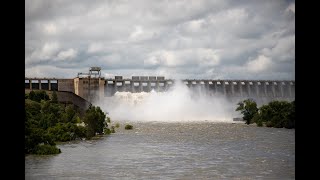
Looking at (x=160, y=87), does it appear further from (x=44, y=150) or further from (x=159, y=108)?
(x=44, y=150)

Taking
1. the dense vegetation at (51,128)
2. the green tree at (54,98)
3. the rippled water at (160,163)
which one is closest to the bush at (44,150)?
the dense vegetation at (51,128)

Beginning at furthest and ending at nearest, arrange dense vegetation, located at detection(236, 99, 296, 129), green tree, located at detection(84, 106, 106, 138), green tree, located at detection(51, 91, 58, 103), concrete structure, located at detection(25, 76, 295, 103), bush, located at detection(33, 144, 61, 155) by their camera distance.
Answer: concrete structure, located at detection(25, 76, 295, 103) → dense vegetation, located at detection(236, 99, 296, 129) → green tree, located at detection(51, 91, 58, 103) → green tree, located at detection(84, 106, 106, 138) → bush, located at detection(33, 144, 61, 155)

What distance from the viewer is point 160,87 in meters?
126

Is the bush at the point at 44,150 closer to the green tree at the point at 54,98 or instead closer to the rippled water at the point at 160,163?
the rippled water at the point at 160,163

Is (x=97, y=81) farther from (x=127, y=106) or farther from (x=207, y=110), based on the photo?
(x=207, y=110)

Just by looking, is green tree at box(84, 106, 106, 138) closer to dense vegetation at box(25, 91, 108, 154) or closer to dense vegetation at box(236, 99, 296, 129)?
dense vegetation at box(25, 91, 108, 154)

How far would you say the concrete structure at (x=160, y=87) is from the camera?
106625mm

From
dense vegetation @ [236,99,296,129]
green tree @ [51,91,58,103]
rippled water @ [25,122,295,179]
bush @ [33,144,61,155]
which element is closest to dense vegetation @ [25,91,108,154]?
bush @ [33,144,61,155]

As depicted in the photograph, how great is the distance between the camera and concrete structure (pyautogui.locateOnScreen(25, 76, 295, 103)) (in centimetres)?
10662

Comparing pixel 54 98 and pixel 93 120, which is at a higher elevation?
pixel 54 98

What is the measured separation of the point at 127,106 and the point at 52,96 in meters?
46.2

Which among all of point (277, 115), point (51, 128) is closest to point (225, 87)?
point (277, 115)
